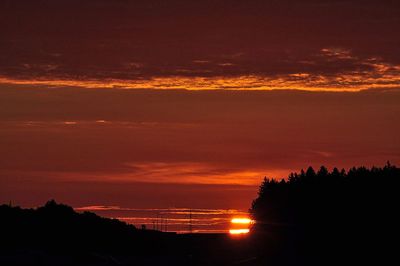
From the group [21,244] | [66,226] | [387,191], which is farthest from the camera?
[387,191]

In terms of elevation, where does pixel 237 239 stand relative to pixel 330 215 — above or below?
below

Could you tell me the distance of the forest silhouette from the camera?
60.4 m

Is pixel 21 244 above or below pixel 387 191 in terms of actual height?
below

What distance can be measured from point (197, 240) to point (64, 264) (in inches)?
1568

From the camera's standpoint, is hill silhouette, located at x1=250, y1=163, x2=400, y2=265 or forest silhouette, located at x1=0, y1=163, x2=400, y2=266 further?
hill silhouette, located at x1=250, y1=163, x2=400, y2=265

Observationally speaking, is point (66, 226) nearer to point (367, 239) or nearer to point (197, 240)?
point (197, 240)

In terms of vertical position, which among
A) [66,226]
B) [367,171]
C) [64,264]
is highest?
[367,171]

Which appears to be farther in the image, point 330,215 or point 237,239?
point 330,215

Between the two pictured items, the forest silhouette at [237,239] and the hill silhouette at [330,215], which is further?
the hill silhouette at [330,215]

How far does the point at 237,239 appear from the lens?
3273 inches

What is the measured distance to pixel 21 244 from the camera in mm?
64750

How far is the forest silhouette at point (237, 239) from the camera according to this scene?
60.4 m

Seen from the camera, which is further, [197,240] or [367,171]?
[367,171]

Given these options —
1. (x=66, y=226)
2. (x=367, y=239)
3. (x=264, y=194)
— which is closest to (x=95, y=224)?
(x=66, y=226)
